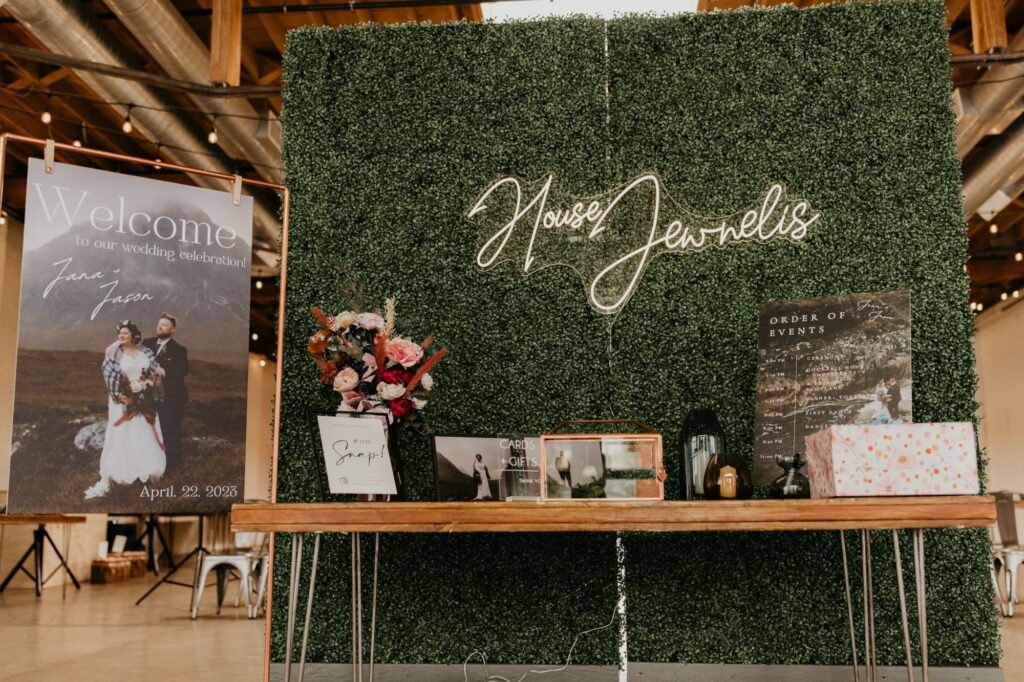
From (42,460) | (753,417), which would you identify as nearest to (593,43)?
(753,417)

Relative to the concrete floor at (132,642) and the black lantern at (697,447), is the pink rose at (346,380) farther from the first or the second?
the concrete floor at (132,642)

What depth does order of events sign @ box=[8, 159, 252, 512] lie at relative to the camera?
3.13 m

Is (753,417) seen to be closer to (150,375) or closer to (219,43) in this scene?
(150,375)

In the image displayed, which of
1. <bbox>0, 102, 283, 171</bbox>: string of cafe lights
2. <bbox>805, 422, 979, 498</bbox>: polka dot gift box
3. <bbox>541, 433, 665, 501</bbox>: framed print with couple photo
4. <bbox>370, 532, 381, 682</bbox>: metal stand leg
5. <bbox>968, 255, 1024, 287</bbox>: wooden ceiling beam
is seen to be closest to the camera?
<bbox>805, 422, 979, 498</bbox>: polka dot gift box

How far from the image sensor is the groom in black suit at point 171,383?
330 centimetres

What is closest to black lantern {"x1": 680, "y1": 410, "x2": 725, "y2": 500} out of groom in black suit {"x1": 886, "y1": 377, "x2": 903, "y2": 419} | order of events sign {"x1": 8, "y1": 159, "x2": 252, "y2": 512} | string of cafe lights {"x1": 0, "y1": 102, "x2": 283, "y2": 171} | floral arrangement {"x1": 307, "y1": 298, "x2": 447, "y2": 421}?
groom in black suit {"x1": 886, "y1": 377, "x2": 903, "y2": 419}

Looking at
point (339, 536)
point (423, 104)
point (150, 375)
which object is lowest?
point (339, 536)

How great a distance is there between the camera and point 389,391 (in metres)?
3.37

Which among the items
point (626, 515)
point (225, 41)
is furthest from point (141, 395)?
point (225, 41)

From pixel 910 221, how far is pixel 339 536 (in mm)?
2888

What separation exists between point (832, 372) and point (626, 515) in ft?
4.82

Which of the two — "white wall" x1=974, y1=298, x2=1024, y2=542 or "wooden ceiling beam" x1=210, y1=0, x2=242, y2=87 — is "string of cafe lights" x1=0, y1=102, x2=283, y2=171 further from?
"white wall" x1=974, y1=298, x2=1024, y2=542

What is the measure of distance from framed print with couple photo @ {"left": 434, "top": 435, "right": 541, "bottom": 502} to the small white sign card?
253 mm

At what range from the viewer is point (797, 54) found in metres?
4.01
